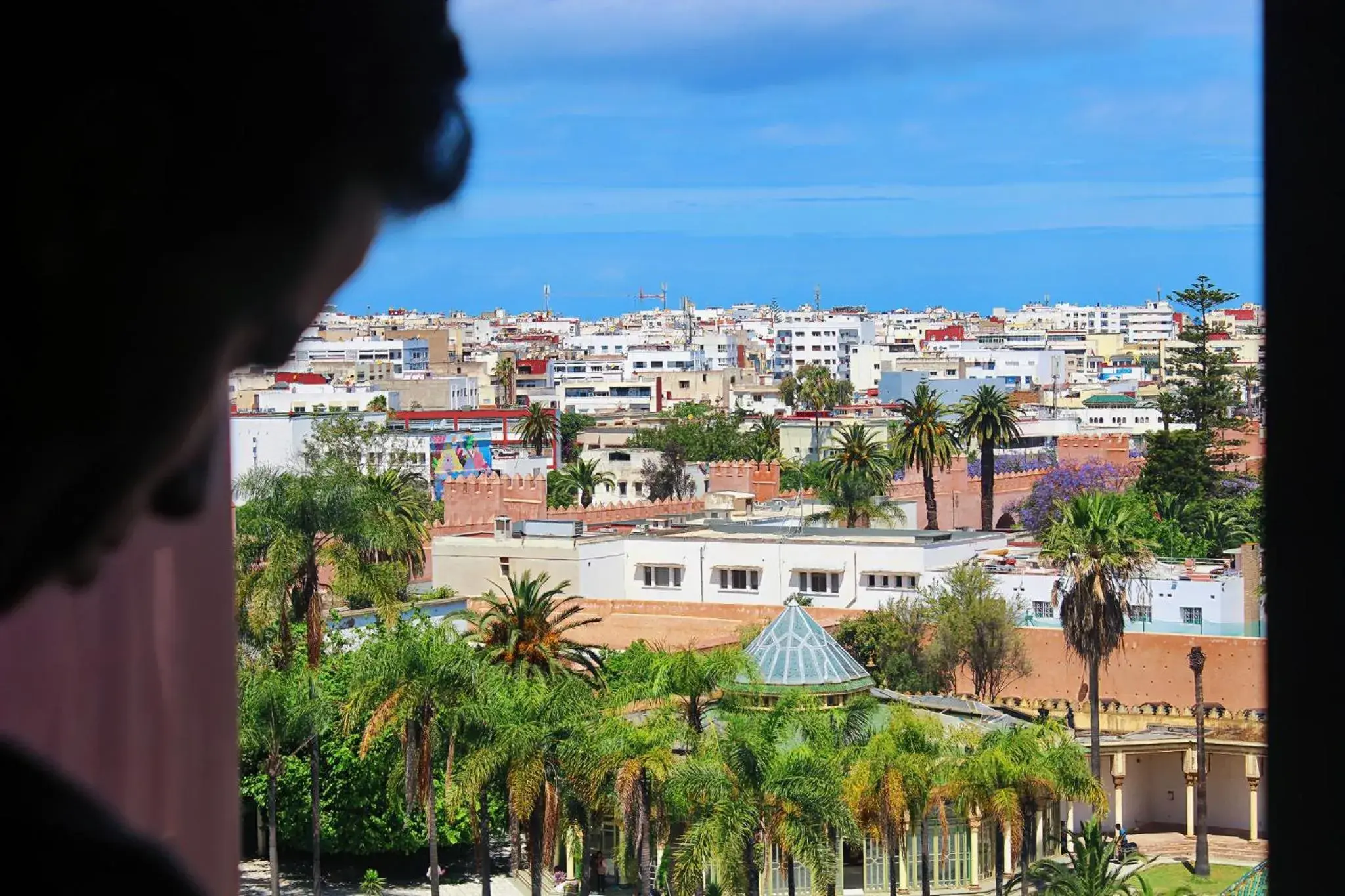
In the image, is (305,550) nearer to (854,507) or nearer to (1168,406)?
(854,507)

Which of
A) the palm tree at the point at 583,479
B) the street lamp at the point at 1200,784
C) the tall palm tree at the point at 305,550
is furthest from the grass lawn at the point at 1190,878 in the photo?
the palm tree at the point at 583,479

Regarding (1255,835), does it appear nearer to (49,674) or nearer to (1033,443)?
(49,674)

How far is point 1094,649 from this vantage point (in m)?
21.3

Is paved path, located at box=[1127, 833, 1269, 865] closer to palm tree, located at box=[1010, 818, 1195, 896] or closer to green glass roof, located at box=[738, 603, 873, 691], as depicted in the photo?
green glass roof, located at box=[738, 603, 873, 691]

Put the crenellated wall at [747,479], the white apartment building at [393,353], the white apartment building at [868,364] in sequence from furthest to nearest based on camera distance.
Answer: the white apartment building at [868,364] < the white apartment building at [393,353] < the crenellated wall at [747,479]

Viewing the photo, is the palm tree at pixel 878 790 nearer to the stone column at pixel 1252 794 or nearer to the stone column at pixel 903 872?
the stone column at pixel 903 872

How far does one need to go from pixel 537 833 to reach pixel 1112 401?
6246cm

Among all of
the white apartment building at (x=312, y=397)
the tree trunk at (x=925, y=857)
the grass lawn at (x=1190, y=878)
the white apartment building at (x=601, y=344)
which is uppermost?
the white apartment building at (x=601, y=344)

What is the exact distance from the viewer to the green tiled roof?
73.5 metres

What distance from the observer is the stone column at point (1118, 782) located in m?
21.6

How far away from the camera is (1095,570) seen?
2094 centimetres

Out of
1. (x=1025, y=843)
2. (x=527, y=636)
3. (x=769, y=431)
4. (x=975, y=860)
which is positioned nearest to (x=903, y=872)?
(x=975, y=860)

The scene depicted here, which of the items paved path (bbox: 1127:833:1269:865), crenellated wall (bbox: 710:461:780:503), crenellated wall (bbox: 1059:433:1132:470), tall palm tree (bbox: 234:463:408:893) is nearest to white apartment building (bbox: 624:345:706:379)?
crenellated wall (bbox: 1059:433:1132:470)

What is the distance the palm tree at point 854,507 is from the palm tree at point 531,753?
69.7 ft
